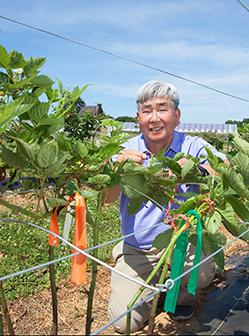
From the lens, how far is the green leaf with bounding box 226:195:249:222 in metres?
1.27

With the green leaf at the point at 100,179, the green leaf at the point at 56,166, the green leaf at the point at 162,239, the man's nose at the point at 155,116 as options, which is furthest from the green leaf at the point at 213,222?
the man's nose at the point at 155,116

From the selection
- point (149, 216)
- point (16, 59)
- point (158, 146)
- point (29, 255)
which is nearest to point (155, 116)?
point (158, 146)

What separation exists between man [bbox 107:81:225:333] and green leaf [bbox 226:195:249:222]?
594 mm

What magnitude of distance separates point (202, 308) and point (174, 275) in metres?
0.81

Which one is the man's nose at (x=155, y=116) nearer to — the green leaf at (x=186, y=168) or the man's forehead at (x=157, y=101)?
the man's forehead at (x=157, y=101)

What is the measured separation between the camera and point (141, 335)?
171cm

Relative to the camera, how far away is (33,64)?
1.00 meters

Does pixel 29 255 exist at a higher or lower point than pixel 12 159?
lower

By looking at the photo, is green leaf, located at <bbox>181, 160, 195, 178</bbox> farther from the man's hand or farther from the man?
the man

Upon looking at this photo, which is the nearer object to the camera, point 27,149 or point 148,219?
point 27,149

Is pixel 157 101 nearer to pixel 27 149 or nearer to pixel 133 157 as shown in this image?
pixel 133 157

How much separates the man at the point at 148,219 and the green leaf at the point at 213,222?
583 mm

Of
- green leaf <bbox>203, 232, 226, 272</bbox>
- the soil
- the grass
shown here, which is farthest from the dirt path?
green leaf <bbox>203, 232, 226, 272</bbox>

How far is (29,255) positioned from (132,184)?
1961mm
